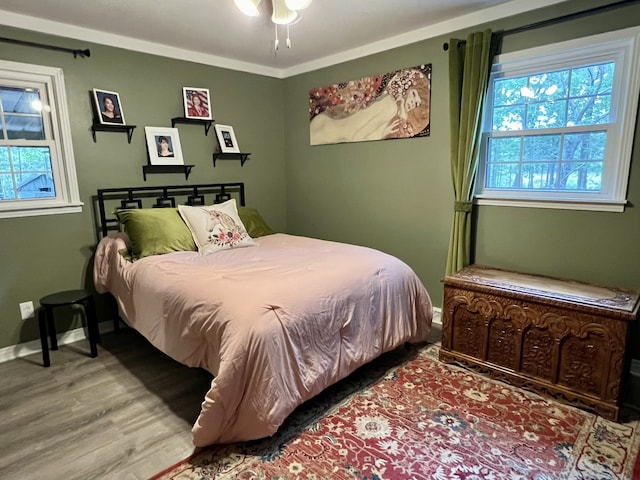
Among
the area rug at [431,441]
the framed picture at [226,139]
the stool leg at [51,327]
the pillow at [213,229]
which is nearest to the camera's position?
the area rug at [431,441]

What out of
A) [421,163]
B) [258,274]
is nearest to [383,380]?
[258,274]

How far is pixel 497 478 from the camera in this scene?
1.63 metres

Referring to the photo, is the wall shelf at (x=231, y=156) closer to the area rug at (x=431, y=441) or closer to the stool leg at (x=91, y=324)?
the stool leg at (x=91, y=324)

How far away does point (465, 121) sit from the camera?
2.84 m

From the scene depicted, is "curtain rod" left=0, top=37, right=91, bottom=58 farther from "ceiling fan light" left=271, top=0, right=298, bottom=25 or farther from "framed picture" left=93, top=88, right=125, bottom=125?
"ceiling fan light" left=271, top=0, right=298, bottom=25

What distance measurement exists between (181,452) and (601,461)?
192 centimetres

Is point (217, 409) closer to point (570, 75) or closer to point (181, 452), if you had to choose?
point (181, 452)

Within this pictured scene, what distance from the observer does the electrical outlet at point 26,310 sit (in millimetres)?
2842

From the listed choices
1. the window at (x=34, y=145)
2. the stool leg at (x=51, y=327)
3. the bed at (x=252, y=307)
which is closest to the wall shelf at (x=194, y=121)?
the bed at (x=252, y=307)

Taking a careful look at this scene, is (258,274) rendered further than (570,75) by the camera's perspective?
No

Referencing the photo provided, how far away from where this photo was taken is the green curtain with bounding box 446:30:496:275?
271 cm

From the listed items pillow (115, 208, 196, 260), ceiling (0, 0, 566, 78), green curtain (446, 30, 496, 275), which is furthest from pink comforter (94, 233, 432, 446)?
ceiling (0, 0, 566, 78)

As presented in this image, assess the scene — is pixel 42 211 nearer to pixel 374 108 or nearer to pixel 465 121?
pixel 374 108

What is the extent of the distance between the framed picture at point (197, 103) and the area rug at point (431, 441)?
2734 millimetres
